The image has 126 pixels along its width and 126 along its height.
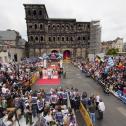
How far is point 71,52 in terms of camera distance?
72625mm

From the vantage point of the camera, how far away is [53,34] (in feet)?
233

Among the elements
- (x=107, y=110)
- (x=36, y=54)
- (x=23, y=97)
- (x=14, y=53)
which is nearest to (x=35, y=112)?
(x=23, y=97)

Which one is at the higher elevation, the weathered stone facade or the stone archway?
Answer: the weathered stone facade

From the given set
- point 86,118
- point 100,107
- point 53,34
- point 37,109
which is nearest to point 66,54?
point 53,34

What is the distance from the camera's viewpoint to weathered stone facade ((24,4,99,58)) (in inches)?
2677

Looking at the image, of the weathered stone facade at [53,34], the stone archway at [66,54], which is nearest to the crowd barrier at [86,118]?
the weathered stone facade at [53,34]

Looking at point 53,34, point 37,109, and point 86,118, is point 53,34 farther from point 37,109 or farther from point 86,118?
point 86,118

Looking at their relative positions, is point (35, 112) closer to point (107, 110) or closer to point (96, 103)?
point (96, 103)

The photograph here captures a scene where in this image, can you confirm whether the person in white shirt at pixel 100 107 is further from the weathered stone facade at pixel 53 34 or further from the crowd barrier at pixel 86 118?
the weathered stone facade at pixel 53 34

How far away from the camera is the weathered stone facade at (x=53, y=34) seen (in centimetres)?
6800

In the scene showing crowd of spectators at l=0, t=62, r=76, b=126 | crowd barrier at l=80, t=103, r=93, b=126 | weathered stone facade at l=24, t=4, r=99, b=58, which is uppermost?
weathered stone facade at l=24, t=4, r=99, b=58

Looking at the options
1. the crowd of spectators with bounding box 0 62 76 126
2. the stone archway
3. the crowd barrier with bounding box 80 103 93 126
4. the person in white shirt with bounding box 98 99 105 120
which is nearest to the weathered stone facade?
the stone archway

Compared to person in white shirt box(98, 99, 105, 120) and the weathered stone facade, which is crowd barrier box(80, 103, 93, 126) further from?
the weathered stone facade

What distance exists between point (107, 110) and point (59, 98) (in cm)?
426
